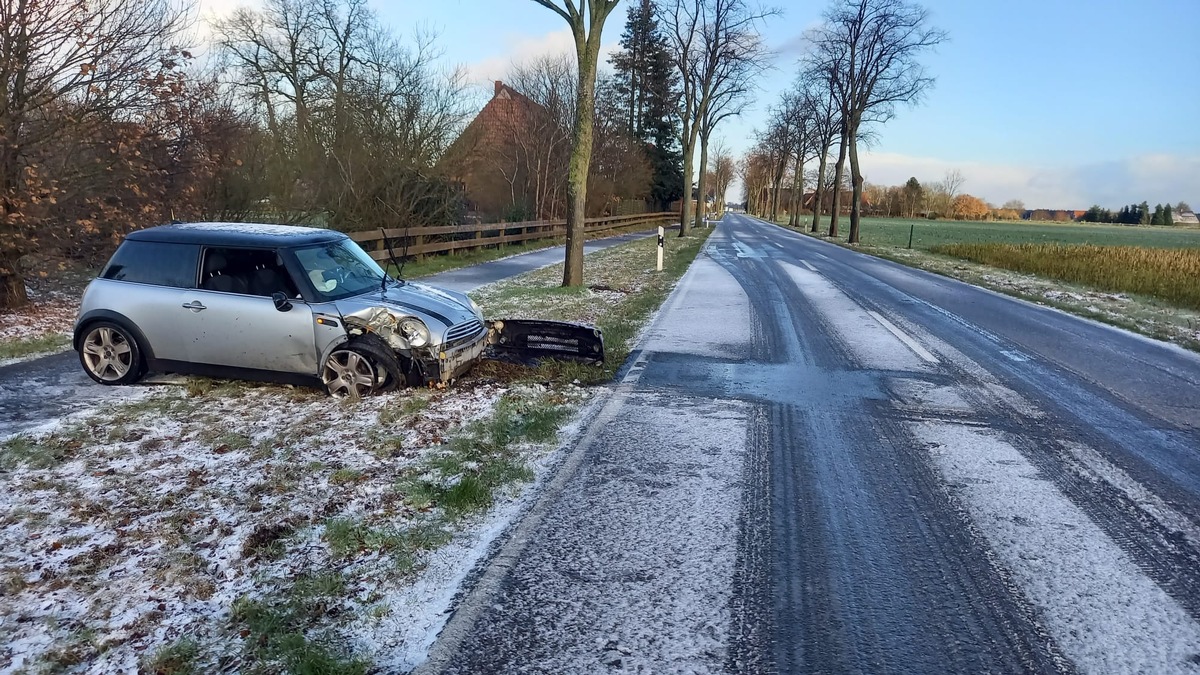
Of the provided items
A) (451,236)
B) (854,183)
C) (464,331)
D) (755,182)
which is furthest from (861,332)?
(755,182)

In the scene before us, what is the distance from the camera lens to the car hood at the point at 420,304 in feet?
20.9

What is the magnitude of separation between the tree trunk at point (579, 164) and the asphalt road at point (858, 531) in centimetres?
664

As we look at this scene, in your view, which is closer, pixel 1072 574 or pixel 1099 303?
pixel 1072 574

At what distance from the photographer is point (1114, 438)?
5.64 metres

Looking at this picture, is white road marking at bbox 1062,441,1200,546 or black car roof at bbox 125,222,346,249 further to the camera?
black car roof at bbox 125,222,346,249

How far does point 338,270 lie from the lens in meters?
6.94

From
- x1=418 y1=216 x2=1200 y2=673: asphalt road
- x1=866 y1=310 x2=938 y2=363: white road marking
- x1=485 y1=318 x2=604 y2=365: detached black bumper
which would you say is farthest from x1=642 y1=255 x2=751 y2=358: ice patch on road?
x1=866 y1=310 x2=938 y2=363: white road marking

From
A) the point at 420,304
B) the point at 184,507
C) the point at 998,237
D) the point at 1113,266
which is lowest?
the point at 184,507

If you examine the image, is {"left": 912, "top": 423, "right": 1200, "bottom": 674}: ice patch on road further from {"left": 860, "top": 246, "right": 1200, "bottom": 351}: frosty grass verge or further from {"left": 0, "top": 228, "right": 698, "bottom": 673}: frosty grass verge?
{"left": 860, "top": 246, "right": 1200, "bottom": 351}: frosty grass verge

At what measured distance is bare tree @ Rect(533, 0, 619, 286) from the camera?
1372cm

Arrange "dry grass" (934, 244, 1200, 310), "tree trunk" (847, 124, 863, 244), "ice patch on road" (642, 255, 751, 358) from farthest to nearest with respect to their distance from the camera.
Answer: "tree trunk" (847, 124, 863, 244), "dry grass" (934, 244, 1200, 310), "ice patch on road" (642, 255, 751, 358)

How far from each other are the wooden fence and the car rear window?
4.04 metres

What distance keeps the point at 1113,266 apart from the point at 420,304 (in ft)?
72.7

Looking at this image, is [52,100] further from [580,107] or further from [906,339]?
[906,339]
